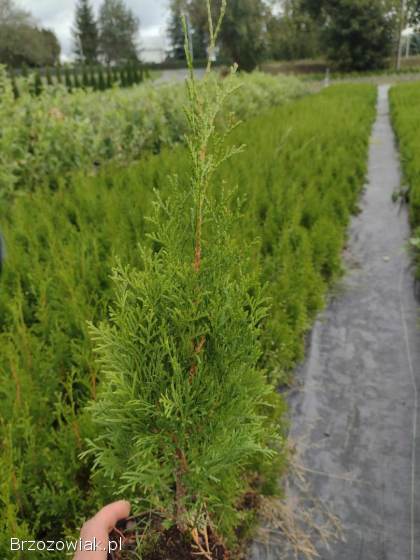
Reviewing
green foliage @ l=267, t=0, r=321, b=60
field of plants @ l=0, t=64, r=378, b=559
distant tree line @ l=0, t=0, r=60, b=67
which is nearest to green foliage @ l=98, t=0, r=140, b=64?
distant tree line @ l=0, t=0, r=60, b=67

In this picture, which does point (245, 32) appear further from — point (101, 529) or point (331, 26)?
point (101, 529)

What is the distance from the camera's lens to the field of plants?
137cm

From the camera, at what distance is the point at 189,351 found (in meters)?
1.39

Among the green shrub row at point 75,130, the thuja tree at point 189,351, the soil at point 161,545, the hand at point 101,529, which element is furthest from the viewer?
the green shrub row at point 75,130

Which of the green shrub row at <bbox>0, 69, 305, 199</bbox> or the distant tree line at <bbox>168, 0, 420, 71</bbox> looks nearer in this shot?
the green shrub row at <bbox>0, 69, 305, 199</bbox>

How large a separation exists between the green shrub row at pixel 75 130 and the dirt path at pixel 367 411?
2.88 meters

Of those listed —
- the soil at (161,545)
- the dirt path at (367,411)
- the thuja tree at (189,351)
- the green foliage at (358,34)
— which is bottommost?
the dirt path at (367,411)

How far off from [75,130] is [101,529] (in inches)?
244

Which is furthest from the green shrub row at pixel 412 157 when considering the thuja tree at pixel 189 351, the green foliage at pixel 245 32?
the green foliage at pixel 245 32

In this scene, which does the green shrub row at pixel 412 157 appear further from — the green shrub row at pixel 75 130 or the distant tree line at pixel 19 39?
the distant tree line at pixel 19 39

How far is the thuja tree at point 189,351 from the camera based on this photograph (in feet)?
4.37

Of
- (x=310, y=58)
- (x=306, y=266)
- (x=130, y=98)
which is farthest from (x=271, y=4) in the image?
(x=306, y=266)

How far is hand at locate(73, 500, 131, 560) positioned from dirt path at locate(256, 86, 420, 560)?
113cm

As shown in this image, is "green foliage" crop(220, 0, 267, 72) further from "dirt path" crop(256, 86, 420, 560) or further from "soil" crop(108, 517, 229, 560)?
"soil" crop(108, 517, 229, 560)
